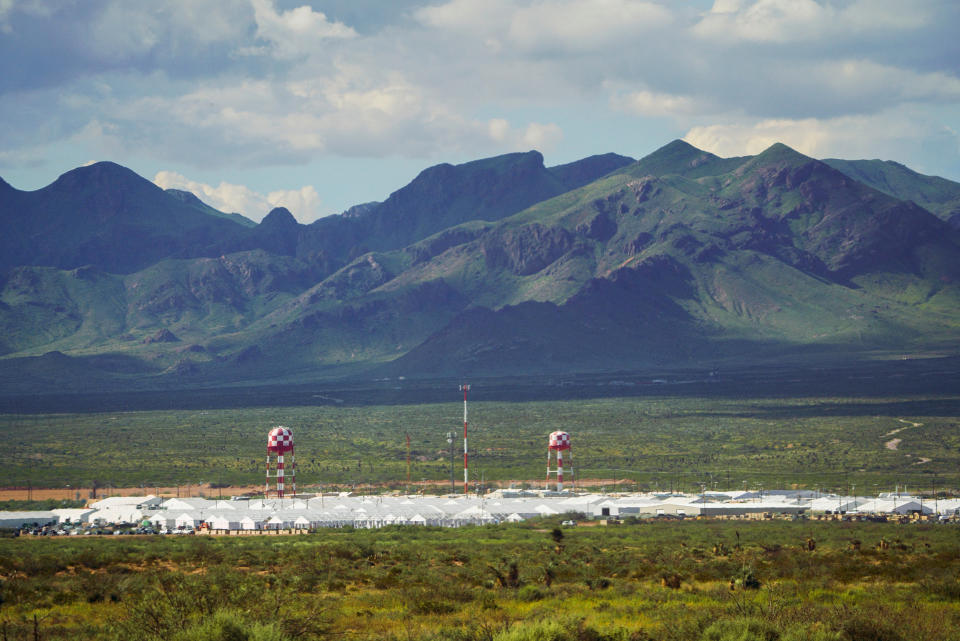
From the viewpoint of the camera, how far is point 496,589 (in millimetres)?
33188

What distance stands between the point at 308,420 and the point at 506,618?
580 ft

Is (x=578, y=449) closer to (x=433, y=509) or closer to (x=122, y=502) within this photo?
(x=433, y=509)

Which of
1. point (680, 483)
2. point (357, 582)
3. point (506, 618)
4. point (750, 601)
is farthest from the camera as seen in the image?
point (680, 483)

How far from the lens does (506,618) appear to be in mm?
25984

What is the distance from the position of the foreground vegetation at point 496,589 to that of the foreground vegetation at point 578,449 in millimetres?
58486

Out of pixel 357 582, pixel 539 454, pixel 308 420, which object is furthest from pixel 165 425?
pixel 357 582

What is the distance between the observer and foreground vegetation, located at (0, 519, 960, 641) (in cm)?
2317

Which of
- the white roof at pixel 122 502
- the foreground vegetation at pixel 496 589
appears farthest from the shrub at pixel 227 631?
the white roof at pixel 122 502

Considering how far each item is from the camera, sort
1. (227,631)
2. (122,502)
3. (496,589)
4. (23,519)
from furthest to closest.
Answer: (122,502) < (23,519) < (496,589) < (227,631)

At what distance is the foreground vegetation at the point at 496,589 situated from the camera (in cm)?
2317

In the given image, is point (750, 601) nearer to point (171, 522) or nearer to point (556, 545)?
point (556, 545)

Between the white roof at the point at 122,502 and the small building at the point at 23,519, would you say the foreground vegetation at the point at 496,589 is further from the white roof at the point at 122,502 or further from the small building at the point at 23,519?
the white roof at the point at 122,502

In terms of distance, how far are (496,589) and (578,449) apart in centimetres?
11090

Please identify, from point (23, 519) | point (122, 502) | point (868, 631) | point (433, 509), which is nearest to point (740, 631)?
point (868, 631)
